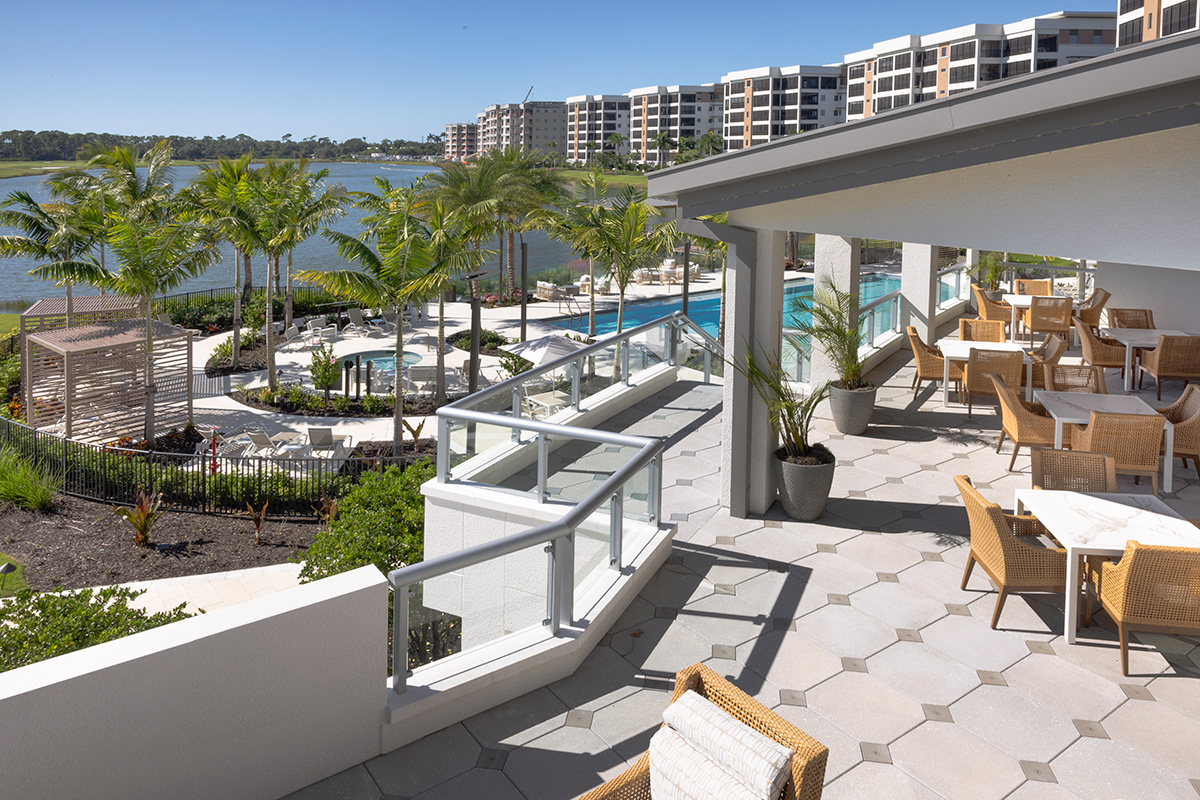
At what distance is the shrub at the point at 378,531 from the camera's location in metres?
8.03

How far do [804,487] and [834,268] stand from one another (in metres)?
4.62

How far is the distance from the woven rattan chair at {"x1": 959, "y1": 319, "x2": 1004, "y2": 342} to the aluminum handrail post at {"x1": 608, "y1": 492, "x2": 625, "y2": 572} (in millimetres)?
8587

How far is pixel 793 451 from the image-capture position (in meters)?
8.21

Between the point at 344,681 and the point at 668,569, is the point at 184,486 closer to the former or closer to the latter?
the point at 668,569

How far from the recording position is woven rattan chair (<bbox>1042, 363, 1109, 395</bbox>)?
11117 millimetres

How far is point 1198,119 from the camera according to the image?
4.82m

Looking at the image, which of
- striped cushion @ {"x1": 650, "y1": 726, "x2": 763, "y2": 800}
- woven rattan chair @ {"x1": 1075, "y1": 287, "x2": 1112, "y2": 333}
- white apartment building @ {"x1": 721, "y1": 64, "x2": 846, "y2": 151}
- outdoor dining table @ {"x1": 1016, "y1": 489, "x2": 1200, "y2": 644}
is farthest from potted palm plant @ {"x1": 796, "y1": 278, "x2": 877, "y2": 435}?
white apartment building @ {"x1": 721, "y1": 64, "x2": 846, "y2": 151}

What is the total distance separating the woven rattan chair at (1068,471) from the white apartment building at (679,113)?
138973 mm

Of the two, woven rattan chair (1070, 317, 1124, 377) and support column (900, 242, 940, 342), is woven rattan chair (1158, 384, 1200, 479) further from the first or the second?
support column (900, 242, 940, 342)

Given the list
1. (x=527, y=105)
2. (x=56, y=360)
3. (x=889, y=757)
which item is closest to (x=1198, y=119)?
(x=889, y=757)

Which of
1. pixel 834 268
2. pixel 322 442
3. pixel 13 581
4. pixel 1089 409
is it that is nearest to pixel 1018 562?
pixel 1089 409

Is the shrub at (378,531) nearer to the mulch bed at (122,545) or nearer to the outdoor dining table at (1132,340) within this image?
the mulch bed at (122,545)

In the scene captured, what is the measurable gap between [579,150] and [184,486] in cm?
15763

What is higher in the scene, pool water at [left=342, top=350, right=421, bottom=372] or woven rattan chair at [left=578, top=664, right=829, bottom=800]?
pool water at [left=342, top=350, right=421, bottom=372]
